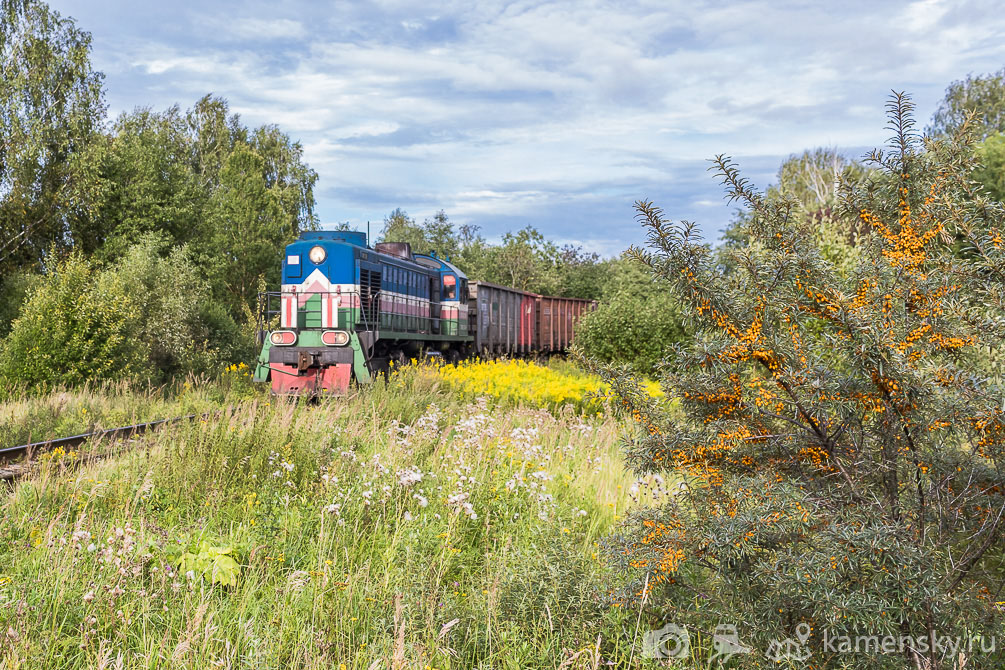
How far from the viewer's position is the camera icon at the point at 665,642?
321 cm

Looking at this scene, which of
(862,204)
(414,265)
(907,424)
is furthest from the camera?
(414,265)

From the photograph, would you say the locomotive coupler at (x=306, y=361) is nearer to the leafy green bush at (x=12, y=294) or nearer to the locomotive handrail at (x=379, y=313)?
the locomotive handrail at (x=379, y=313)

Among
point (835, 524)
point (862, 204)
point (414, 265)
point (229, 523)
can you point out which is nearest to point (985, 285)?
point (862, 204)

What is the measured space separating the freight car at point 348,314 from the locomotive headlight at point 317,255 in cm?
2

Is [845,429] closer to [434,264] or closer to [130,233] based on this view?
[434,264]

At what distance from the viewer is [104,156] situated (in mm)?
27719

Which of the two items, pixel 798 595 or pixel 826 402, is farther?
pixel 826 402

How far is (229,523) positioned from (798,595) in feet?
12.7

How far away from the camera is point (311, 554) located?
443cm

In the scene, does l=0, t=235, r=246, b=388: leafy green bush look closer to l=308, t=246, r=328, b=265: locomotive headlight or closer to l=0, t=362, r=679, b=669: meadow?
l=308, t=246, r=328, b=265: locomotive headlight

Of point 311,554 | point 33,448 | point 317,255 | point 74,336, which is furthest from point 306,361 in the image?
point 311,554

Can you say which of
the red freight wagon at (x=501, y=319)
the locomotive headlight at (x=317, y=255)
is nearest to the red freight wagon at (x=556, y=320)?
the red freight wagon at (x=501, y=319)

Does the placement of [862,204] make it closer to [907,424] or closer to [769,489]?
A: [907,424]

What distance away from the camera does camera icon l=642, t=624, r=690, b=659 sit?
10.5ft
